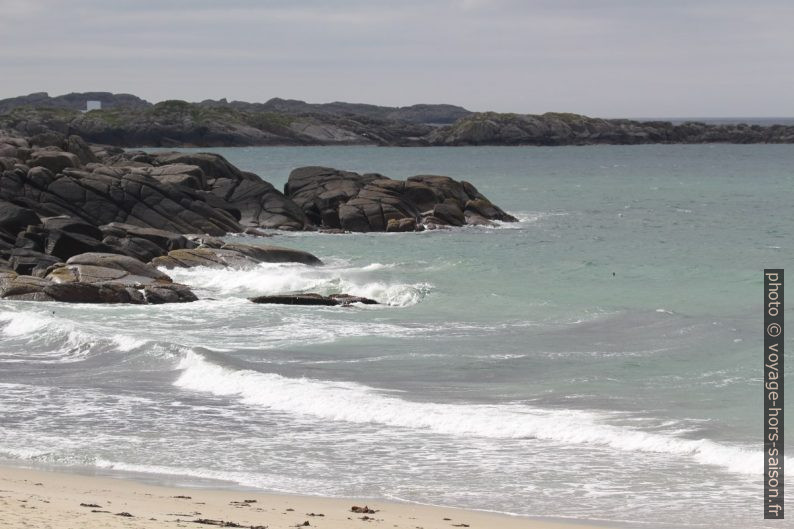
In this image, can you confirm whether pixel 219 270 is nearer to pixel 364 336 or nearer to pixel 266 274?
pixel 266 274

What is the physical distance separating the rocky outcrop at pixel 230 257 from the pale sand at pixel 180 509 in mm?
20875

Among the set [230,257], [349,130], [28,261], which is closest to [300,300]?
[230,257]

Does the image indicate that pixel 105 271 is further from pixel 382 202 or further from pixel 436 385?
pixel 382 202

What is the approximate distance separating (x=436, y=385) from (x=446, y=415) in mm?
2538

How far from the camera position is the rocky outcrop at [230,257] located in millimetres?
34406

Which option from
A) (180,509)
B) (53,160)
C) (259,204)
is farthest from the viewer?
(259,204)

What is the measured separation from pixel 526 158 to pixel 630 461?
4862 inches

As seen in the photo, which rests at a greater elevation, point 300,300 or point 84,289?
point 84,289

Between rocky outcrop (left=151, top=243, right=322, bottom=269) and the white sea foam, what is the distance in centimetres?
1403

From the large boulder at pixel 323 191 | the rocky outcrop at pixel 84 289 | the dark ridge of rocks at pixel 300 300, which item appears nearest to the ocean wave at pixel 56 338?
the rocky outcrop at pixel 84 289

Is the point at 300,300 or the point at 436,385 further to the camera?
the point at 300,300

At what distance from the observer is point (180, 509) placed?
1199 centimetres

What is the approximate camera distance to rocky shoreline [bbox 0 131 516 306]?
30.2 m

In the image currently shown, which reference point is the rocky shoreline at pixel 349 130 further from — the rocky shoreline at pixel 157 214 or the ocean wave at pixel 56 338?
the ocean wave at pixel 56 338
